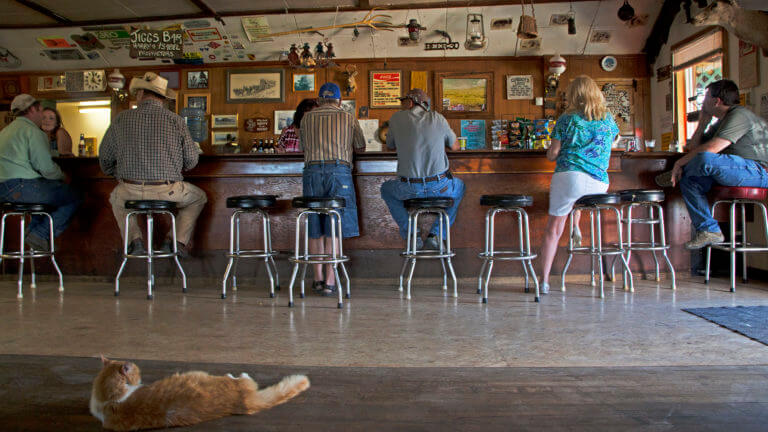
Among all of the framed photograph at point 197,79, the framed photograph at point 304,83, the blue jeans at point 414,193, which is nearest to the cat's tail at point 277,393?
the blue jeans at point 414,193

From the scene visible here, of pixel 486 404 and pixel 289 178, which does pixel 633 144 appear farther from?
pixel 486 404

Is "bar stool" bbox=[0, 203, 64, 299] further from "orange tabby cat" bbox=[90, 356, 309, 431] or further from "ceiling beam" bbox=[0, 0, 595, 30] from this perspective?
"ceiling beam" bbox=[0, 0, 595, 30]

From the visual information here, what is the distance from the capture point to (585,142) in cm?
358

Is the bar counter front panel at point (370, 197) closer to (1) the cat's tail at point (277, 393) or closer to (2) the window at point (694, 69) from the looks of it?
(2) the window at point (694, 69)

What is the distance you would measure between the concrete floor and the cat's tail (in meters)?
0.06

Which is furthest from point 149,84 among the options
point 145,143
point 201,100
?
point 201,100

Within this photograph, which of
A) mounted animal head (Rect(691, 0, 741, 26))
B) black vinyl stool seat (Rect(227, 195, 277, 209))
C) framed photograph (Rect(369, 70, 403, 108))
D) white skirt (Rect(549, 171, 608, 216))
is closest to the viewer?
white skirt (Rect(549, 171, 608, 216))

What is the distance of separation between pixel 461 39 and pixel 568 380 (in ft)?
19.8

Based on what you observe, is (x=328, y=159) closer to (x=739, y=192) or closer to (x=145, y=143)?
(x=145, y=143)

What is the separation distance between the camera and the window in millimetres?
5605

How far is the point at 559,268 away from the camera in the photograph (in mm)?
4340

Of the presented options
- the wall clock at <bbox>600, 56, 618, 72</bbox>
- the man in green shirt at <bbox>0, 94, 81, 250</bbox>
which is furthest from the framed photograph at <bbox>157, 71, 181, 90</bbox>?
the wall clock at <bbox>600, 56, 618, 72</bbox>

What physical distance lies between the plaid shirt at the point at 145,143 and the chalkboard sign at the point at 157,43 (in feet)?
2.98

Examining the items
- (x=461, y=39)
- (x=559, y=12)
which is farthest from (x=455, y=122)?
(x=559, y=12)
